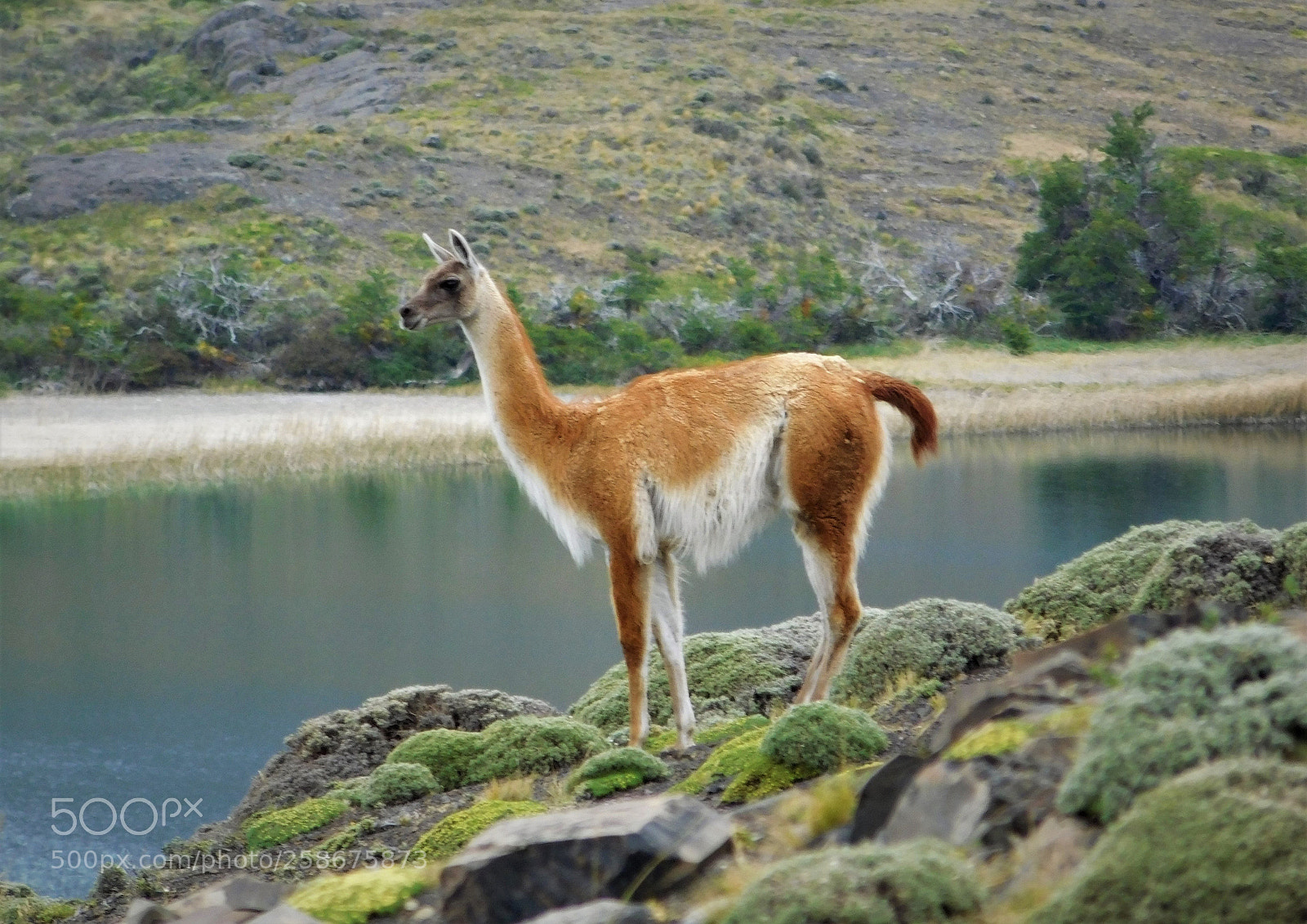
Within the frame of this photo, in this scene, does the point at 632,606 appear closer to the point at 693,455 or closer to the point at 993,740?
the point at 693,455

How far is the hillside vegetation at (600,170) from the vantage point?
43.1 m

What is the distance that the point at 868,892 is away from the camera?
13.3 feet

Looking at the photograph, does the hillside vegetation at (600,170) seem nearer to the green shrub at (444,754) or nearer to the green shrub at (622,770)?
the green shrub at (444,754)

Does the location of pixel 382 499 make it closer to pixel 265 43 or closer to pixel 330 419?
pixel 330 419

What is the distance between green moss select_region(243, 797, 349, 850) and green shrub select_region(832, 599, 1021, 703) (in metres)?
3.16

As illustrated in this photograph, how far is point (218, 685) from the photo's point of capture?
17.7 m

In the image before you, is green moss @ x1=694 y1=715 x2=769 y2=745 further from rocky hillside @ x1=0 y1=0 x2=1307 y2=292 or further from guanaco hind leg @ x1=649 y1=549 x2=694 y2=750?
rocky hillside @ x1=0 y1=0 x2=1307 y2=292

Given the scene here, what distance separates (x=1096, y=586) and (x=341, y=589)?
15.4 m

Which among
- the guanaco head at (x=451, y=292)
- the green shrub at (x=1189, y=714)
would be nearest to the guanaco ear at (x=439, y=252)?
the guanaco head at (x=451, y=292)

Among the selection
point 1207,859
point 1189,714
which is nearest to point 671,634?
point 1189,714

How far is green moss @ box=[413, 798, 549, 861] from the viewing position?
6691 mm

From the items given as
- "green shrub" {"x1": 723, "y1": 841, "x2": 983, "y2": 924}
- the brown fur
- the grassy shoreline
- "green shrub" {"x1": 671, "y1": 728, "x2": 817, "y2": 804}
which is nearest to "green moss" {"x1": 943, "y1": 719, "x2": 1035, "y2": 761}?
"green shrub" {"x1": 723, "y1": 841, "x2": 983, "y2": 924}

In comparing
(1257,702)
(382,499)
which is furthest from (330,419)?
(1257,702)

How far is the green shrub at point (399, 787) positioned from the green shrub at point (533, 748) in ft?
1.00
